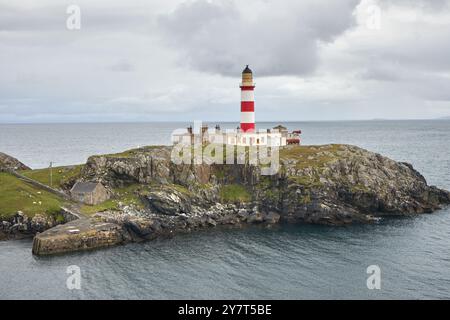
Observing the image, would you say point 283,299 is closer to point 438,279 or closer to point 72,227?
point 438,279

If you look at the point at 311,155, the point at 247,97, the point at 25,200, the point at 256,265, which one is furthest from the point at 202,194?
the point at 25,200

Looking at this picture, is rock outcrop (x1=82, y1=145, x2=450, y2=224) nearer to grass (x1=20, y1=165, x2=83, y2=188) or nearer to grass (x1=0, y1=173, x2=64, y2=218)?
grass (x1=20, y1=165, x2=83, y2=188)

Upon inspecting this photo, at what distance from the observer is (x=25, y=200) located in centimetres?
7900

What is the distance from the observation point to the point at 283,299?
49812 millimetres

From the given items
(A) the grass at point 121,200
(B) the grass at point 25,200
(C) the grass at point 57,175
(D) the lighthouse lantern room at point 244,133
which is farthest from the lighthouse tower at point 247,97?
(B) the grass at point 25,200

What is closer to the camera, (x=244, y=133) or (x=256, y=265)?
(x=256, y=265)

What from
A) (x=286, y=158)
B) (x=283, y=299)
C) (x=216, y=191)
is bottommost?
(x=283, y=299)

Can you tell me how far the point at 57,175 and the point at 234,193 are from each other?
3413cm

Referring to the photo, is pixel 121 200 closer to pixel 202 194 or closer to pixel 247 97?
pixel 202 194

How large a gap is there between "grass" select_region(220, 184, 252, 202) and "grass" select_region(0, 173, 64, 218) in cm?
2819

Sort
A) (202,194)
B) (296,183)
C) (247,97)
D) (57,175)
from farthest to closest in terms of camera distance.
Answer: (247,97) < (57,175) < (202,194) < (296,183)

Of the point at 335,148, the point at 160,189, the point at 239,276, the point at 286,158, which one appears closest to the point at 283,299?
the point at 239,276

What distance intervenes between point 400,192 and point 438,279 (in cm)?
3729

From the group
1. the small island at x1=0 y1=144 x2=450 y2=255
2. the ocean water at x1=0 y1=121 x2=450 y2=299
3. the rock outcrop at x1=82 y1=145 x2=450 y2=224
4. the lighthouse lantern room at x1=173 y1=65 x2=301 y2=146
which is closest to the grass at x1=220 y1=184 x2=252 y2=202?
the small island at x1=0 y1=144 x2=450 y2=255
